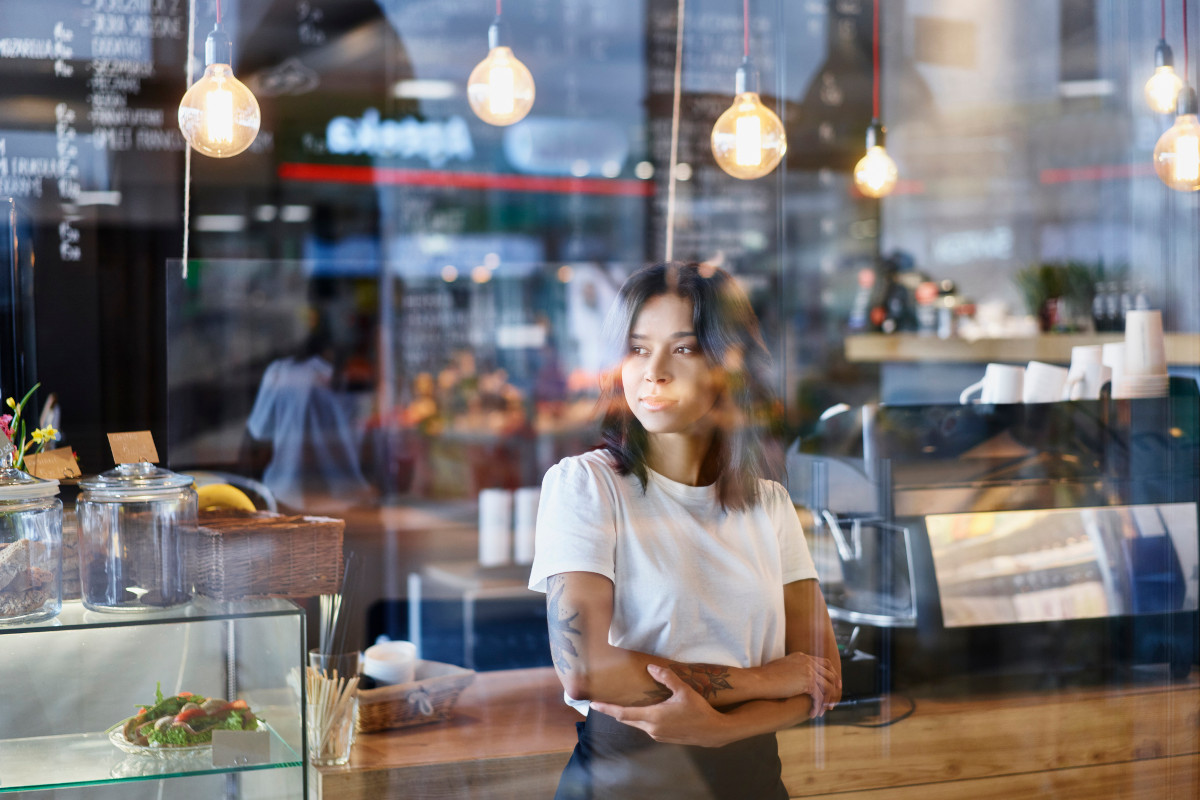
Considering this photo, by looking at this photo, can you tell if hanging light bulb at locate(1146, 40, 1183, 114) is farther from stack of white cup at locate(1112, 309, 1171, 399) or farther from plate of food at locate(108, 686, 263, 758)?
plate of food at locate(108, 686, 263, 758)

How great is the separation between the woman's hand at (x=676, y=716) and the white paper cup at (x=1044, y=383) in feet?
3.59

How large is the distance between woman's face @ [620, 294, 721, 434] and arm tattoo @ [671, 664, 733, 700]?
0.29m

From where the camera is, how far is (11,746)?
4.23 ft

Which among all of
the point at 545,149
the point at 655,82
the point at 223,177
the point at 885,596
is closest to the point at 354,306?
the point at 223,177

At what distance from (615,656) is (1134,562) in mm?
1188

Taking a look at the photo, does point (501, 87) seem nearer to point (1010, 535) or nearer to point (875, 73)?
point (1010, 535)

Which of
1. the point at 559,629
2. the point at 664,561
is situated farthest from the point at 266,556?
the point at 664,561

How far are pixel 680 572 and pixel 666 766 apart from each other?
0.25 m

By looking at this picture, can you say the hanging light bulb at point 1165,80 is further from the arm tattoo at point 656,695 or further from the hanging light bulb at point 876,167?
the arm tattoo at point 656,695

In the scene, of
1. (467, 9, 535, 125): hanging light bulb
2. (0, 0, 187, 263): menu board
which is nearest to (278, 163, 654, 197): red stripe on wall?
(0, 0, 187, 263): menu board

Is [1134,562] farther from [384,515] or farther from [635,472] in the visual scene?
[384,515]

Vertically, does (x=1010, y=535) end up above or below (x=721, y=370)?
below

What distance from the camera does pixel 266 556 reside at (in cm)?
142

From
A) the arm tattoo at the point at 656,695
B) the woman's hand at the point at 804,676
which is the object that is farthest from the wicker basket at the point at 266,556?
the woman's hand at the point at 804,676
